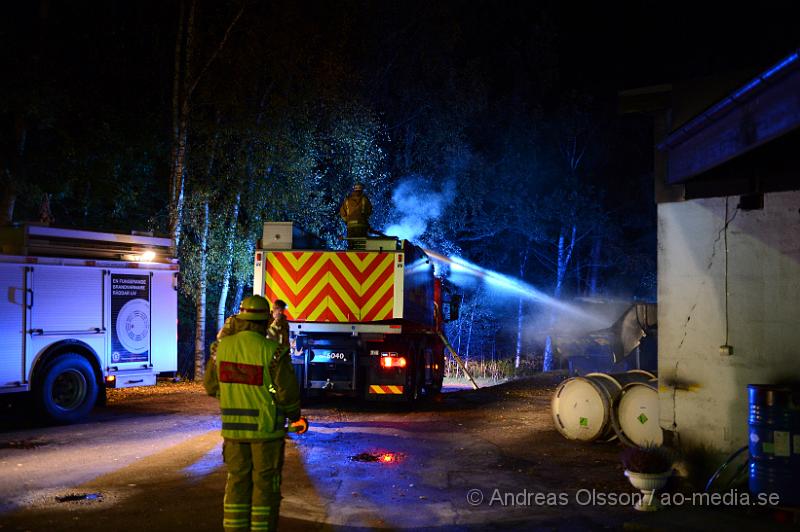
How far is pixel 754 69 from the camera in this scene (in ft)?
23.7

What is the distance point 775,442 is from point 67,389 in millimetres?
9889

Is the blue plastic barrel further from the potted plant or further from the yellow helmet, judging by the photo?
the yellow helmet

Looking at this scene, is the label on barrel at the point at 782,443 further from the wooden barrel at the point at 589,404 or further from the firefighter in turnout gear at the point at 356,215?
the firefighter in turnout gear at the point at 356,215

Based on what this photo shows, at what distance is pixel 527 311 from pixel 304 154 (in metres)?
17.2

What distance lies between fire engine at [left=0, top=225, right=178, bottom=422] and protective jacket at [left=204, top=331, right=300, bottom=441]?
7067 mm

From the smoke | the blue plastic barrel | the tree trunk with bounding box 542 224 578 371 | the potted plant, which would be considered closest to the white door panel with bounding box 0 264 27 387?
the potted plant

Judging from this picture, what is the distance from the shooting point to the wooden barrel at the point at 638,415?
883 centimetres

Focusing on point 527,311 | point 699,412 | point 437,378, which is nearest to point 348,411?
point 437,378

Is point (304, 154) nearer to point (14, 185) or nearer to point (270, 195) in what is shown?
point (270, 195)

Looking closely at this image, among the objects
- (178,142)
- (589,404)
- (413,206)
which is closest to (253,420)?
(589,404)

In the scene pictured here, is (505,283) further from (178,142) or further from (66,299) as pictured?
(66,299)

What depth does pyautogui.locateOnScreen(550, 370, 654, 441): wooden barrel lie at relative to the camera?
949 centimetres

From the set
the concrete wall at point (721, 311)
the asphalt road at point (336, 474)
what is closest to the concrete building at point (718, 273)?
the concrete wall at point (721, 311)

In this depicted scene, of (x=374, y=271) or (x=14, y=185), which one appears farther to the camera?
(x=14, y=185)
